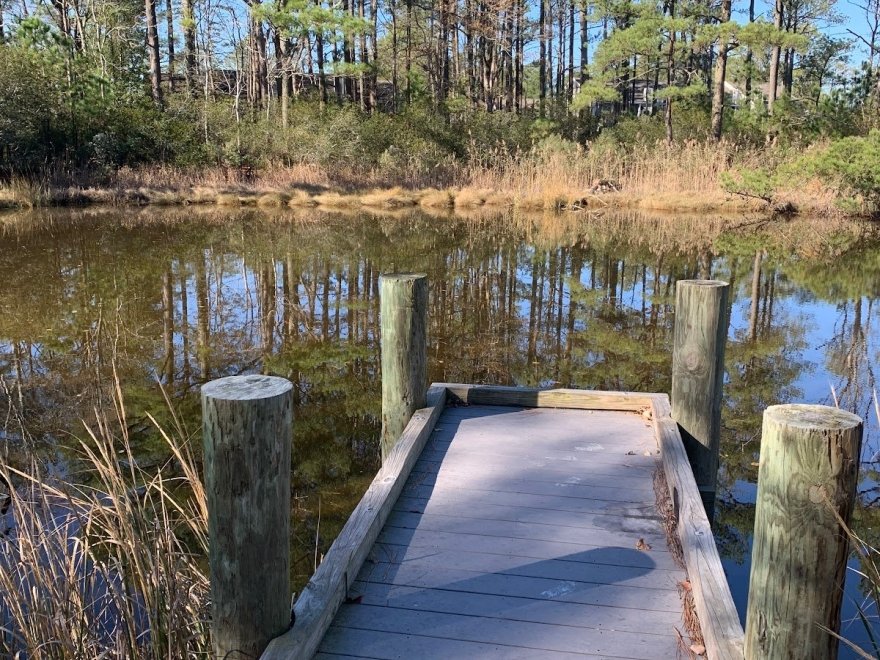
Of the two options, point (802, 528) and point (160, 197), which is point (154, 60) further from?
point (802, 528)

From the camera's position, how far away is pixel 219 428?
1.98 m

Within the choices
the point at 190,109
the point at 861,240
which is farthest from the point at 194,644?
the point at 190,109

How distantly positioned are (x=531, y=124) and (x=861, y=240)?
50.6ft

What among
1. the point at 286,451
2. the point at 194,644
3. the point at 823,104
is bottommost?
the point at 194,644

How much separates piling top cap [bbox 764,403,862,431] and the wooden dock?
2.19ft

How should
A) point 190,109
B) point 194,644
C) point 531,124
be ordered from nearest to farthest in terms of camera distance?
point 194,644 < point 190,109 < point 531,124

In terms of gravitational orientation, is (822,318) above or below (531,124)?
below

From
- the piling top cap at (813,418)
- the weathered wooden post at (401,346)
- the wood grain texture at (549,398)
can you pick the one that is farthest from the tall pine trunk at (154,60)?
the piling top cap at (813,418)

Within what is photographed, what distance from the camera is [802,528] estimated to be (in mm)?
1848

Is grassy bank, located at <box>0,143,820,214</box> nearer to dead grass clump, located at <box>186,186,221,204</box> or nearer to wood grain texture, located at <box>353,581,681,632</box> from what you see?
dead grass clump, located at <box>186,186,221,204</box>

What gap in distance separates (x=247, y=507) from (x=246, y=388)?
0.30m

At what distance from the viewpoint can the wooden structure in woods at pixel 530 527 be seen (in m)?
1.90

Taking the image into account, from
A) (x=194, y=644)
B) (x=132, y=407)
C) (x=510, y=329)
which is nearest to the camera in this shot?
(x=194, y=644)

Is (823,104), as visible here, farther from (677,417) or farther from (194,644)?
(194,644)
